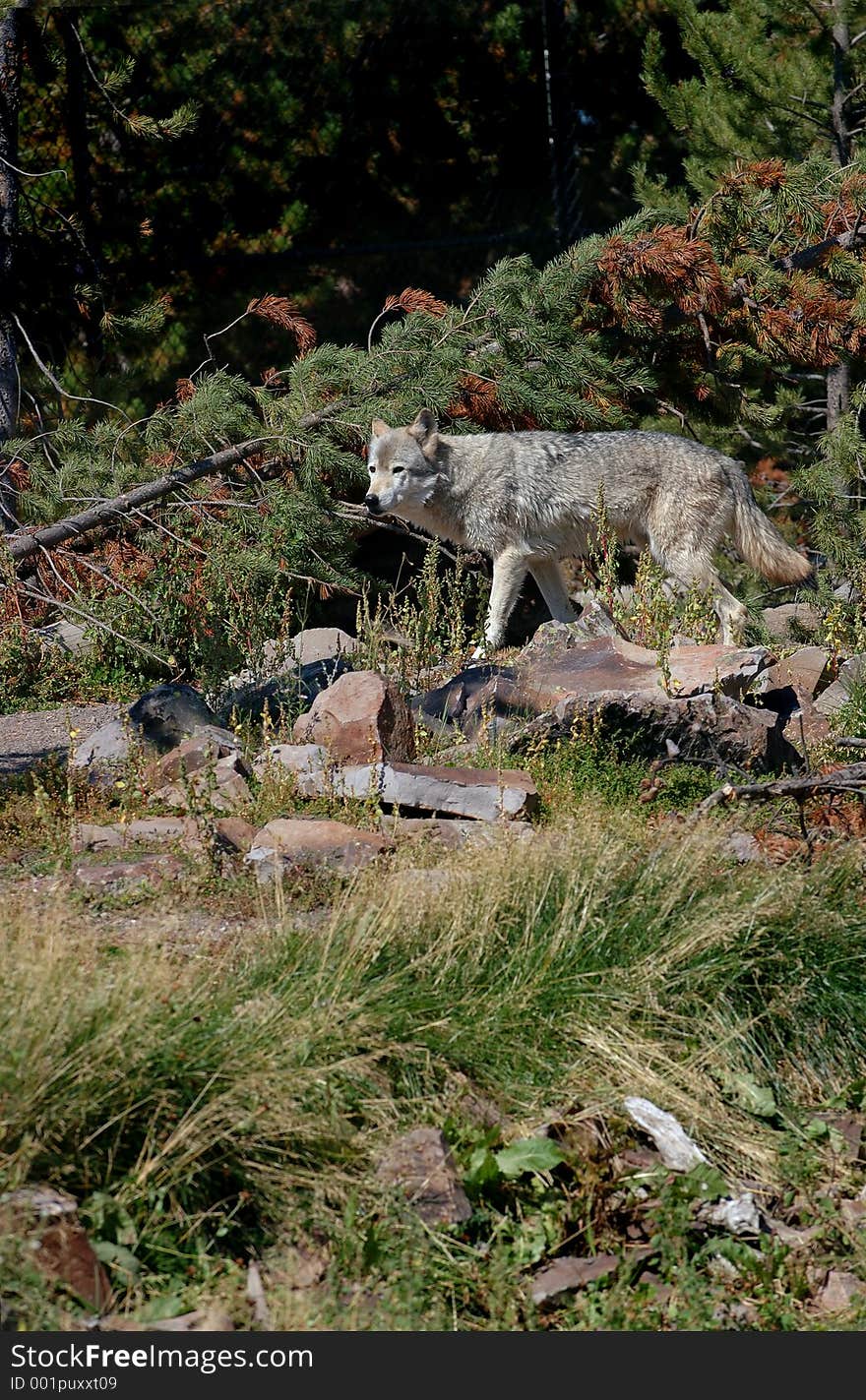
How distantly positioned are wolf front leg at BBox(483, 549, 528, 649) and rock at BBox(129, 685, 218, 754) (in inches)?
133

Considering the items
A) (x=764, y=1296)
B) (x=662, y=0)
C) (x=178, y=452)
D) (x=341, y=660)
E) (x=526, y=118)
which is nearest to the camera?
(x=764, y=1296)

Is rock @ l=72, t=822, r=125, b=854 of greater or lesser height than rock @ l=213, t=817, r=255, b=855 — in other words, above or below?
below

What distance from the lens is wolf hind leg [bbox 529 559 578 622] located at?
1067 cm

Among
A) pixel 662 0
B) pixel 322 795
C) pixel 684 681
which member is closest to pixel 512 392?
pixel 684 681

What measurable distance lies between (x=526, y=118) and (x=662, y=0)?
2014mm

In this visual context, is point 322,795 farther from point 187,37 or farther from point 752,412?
point 187,37

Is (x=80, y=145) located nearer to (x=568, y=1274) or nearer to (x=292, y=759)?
(x=292, y=759)

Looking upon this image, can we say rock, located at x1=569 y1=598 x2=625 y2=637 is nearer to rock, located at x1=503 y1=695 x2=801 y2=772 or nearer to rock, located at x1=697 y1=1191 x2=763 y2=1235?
rock, located at x1=503 y1=695 x2=801 y2=772

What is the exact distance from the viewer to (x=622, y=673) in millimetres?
7031

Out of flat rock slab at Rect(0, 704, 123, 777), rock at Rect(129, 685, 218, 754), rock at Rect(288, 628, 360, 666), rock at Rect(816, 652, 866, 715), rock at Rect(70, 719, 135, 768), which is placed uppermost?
rock at Rect(129, 685, 218, 754)

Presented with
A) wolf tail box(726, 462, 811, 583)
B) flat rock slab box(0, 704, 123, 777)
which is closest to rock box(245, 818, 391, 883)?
flat rock slab box(0, 704, 123, 777)

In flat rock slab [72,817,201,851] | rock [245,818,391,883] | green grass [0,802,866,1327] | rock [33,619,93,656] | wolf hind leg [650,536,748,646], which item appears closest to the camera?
green grass [0,802,866,1327]

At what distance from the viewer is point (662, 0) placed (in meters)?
13.1

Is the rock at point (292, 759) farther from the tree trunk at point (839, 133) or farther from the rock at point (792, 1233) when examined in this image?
the tree trunk at point (839, 133)
